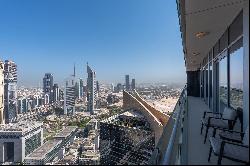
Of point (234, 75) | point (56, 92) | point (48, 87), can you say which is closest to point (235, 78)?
point (234, 75)

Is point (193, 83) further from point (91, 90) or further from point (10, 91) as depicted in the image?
point (91, 90)

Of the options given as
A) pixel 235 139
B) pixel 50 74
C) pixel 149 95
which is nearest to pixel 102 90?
pixel 50 74

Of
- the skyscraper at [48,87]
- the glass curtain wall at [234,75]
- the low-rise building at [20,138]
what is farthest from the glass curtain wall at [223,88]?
the skyscraper at [48,87]

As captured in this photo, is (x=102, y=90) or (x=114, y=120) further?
(x=102, y=90)

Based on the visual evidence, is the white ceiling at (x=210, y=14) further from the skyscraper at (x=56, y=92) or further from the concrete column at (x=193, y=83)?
the skyscraper at (x=56, y=92)

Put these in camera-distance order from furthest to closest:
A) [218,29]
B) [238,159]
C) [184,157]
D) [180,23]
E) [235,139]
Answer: [218,29], [180,23], [235,139], [238,159], [184,157]

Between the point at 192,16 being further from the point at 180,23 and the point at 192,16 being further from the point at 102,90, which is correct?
the point at 102,90
